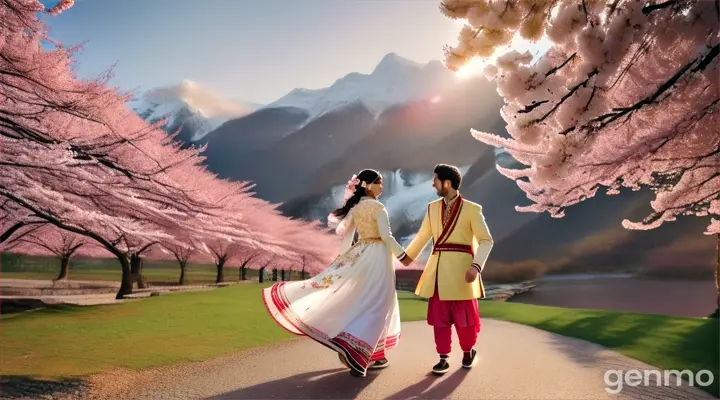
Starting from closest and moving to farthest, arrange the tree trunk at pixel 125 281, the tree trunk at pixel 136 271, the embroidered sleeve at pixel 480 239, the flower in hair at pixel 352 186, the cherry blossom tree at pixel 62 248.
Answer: the embroidered sleeve at pixel 480 239 → the flower in hair at pixel 352 186 → the tree trunk at pixel 125 281 → the cherry blossom tree at pixel 62 248 → the tree trunk at pixel 136 271

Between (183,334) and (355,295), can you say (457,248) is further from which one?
(183,334)

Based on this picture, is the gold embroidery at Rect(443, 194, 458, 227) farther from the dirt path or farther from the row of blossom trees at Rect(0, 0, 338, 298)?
the row of blossom trees at Rect(0, 0, 338, 298)

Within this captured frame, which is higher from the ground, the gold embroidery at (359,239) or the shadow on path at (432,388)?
the gold embroidery at (359,239)

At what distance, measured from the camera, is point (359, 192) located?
17.7 ft

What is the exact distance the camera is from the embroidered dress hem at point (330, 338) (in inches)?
170

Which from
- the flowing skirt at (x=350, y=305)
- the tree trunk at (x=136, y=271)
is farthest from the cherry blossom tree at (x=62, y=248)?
the flowing skirt at (x=350, y=305)

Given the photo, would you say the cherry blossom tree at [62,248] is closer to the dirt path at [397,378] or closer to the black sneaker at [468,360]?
the dirt path at [397,378]

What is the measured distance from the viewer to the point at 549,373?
4906 millimetres

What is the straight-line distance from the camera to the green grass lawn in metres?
5.37

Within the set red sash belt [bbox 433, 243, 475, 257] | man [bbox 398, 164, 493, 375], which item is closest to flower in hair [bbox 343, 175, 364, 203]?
man [bbox 398, 164, 493, 375]

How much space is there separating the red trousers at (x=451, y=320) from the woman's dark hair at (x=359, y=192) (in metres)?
1.36

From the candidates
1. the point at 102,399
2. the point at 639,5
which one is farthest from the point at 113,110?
the point at 639,5

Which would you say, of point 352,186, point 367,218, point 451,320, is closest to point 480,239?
point 451,320

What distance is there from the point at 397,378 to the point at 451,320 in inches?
34.3
